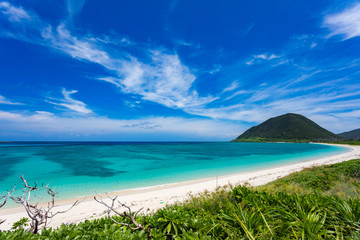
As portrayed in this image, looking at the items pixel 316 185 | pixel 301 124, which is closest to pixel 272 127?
pixel 301 124

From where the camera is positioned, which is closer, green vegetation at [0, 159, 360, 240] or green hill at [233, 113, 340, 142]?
green vegetation at [0, 159, 360, 240]

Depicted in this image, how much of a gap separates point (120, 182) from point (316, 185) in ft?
50.2

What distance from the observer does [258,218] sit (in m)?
2.90

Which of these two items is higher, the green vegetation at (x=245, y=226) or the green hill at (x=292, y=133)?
the green hill at (x=292, y=133)

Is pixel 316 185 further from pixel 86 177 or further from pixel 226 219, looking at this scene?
pixel 86 177

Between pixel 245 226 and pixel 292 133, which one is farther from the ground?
pixel 292 133

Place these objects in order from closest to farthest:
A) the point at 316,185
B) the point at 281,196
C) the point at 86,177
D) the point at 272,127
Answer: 1. the point at 281,196
2. the point at 316,185
3. the point at 86,177
4. the point at 272,127

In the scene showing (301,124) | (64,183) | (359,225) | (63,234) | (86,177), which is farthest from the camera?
(301,124)

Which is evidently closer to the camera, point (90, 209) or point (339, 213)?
point (339, 213)

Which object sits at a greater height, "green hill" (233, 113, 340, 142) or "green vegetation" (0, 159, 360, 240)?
"green hill" (233, 113, 340, 142)

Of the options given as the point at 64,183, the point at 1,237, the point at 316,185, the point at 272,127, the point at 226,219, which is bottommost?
the point at 64,183

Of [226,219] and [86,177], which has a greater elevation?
[226,219]

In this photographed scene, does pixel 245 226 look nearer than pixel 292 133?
Yes

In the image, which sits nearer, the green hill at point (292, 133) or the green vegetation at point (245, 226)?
the green vegetation at point (245, 226)
